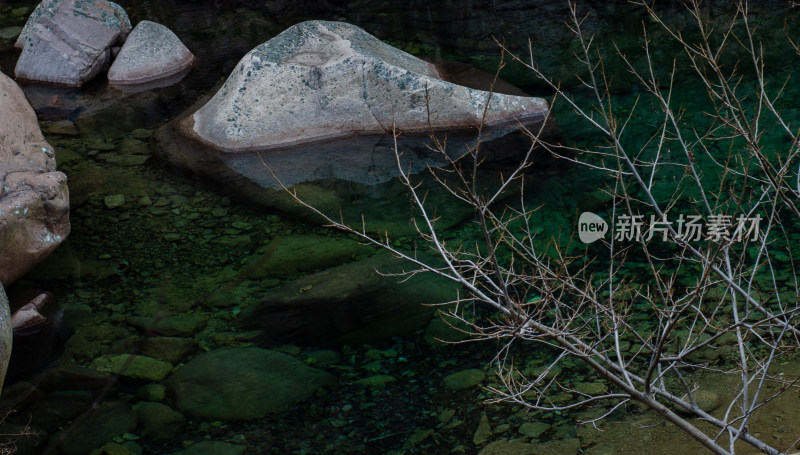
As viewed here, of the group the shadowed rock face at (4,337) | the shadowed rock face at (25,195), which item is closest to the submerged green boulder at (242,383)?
the shadowed rock face at (4,337)

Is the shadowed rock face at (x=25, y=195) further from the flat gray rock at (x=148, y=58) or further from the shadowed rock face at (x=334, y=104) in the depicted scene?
the flat gray rock at (x=148, y=58)

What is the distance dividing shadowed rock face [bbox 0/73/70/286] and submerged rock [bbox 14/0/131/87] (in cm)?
268

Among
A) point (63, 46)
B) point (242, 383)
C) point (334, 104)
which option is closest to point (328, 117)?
point (334, 104)

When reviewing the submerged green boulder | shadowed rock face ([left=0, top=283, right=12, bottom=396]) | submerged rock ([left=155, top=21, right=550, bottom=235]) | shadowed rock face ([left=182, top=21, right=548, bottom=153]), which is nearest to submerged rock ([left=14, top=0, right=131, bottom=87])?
submerged rock ([left=155, top=21, right=550, bottom=235])

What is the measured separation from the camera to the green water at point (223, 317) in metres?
3.97

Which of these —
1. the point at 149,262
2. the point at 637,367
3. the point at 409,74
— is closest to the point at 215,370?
the point at 149,262

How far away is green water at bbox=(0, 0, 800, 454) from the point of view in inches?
156

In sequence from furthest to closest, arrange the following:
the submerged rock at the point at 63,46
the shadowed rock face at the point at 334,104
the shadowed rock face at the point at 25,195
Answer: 1. the submerged rock at the point at 63,46
2. the shadowed rock face at the point at 334,104
3. the shadowed rock face at the point at 25,195

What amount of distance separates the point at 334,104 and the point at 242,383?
3.57m

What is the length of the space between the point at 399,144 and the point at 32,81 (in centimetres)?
457

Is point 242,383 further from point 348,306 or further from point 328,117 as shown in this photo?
point 328,117

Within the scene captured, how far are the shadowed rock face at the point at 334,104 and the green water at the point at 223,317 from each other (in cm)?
67

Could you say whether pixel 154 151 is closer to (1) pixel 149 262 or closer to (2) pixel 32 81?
(1) pixel 149 262

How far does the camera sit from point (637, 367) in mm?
4188
